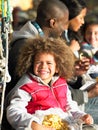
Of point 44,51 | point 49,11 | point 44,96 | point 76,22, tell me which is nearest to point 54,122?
point 44,96

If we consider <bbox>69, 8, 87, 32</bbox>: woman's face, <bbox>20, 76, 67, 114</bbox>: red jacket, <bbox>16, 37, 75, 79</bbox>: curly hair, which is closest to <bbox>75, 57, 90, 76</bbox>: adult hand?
<bbox>16, 37, 75, 79</bbox>: curly hair

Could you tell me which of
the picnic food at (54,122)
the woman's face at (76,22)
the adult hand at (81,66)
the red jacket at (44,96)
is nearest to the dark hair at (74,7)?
the woman's face at (76,22)

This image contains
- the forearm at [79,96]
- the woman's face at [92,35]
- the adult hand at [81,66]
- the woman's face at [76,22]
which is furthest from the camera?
the woman's face at [92,35]

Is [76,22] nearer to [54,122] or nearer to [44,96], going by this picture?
[44,96]

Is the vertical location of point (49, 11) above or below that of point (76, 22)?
above

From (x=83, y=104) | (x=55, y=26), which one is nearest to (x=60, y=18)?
(x=55, y=26)

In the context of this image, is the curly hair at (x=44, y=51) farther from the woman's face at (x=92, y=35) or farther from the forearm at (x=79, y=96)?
the woman's face at (x=92, y=35)

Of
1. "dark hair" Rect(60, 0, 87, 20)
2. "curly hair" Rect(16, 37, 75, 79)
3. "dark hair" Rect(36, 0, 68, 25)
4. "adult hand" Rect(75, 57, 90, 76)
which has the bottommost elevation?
"adult hand" Rect(75, 57, 90, 76)

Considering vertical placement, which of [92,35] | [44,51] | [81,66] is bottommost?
[92,35]

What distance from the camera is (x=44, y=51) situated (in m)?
3.38

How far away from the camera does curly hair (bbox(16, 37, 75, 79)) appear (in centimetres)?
339

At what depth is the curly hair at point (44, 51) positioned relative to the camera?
3.39 m

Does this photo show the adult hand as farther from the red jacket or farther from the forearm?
the red jacket

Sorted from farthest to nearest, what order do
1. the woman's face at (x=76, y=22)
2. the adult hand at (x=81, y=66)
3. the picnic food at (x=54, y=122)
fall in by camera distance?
the woman's face at (x=76, y=22)
the adult hand at (x=81, y=66)
the picnic food at (x=54, y=122)
